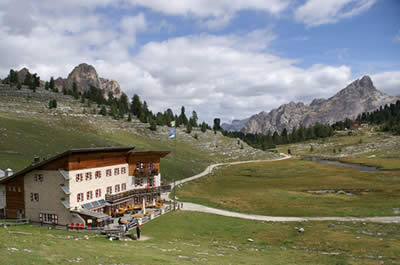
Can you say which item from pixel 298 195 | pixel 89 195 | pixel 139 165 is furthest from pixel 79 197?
pixel 298 195

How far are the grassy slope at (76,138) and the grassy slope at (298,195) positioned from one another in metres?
16.9

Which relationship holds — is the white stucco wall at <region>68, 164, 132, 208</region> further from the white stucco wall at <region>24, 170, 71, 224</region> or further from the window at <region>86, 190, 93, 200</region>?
the white stucco wall at <region>24, 170, 71, 224</region>

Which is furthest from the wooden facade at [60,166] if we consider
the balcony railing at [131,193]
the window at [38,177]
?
the window at [38,177]

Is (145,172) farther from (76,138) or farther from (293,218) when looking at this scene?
(76,138)

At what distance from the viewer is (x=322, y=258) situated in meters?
29.4

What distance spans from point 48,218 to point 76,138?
69050mm

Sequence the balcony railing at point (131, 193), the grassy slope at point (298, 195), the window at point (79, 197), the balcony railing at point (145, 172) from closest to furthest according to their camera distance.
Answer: the window at point (79, 197) → the balcony railing at point (131, 193) → the grassy slope at point (298, 195) → the balcony railing at point (145, 172)

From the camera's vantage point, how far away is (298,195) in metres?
71.6

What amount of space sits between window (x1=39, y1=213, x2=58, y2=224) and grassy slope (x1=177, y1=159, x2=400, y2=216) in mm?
29490

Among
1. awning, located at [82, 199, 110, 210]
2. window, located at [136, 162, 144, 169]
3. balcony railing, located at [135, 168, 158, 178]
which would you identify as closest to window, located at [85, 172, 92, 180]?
awning, located at [82, 199, 110, 210]

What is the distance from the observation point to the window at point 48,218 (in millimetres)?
42031

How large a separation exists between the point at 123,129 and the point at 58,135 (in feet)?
175

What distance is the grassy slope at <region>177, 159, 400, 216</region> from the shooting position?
55950 mm

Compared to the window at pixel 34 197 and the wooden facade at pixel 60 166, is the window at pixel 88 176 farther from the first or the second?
the window at pixel 34 197
